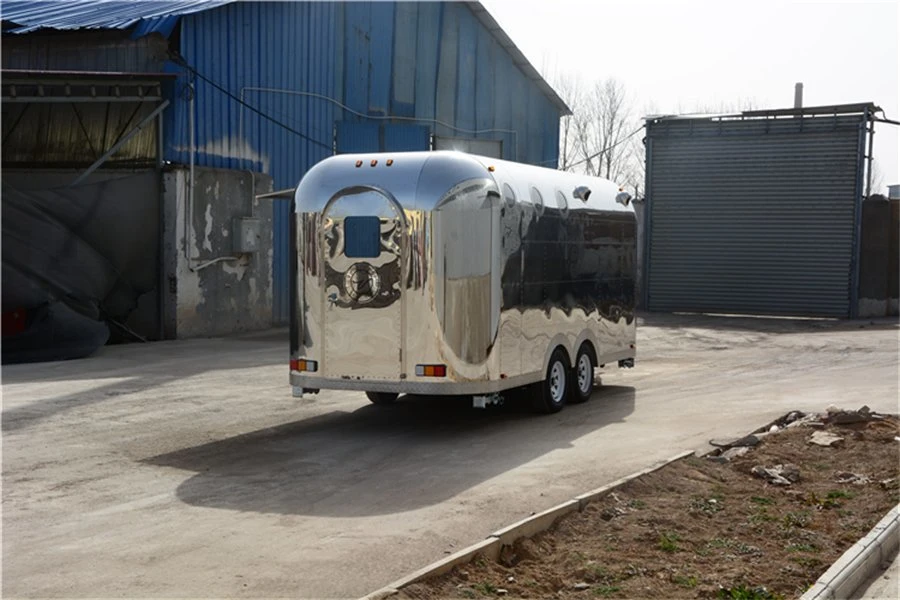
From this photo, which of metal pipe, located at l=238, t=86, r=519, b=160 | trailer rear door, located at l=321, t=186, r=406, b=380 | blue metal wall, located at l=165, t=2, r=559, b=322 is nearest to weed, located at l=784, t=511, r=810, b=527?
trailer rear door, located at l=321, t=186, r=406, b=380

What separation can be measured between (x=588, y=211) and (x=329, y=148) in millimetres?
13651

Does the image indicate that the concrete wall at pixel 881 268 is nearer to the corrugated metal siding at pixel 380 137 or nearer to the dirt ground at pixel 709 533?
the corrugated metal siding at pixel 380 137

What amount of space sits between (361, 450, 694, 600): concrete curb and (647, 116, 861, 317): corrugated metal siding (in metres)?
23.5

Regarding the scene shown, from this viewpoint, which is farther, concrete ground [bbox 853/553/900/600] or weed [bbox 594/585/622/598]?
concrete ground [bbox 853/553/900/600]

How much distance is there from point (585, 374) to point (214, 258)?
10780mm

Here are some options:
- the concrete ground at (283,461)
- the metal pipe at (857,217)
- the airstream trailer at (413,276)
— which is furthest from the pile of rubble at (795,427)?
the metal pipe at (857,217)

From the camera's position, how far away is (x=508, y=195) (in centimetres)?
1316

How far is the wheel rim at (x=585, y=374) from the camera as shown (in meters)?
15.6

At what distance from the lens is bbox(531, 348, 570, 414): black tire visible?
1446 cm

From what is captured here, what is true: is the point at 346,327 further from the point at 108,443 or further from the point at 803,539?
the point at 803,539

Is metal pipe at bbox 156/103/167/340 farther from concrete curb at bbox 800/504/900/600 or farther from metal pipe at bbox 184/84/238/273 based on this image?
concrete curb at bbox 800/504/900/600

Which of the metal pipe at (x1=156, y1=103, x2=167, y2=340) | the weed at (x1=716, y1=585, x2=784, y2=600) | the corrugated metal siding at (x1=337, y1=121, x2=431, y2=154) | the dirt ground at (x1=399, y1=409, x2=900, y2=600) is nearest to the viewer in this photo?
the weed at (x1=716, y1=585, x2=784, y2=600)

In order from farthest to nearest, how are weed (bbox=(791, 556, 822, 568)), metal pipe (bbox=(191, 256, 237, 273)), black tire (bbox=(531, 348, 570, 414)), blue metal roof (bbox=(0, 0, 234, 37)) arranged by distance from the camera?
metal pipe (bbox=(191, 256, 237, 273)) → blue metal roof (bbox=(0, 0, 234, 37)) → black tire (bbox=(531, 348, 570, 414)) → weed (bbox=(791, 556, 822, 568))

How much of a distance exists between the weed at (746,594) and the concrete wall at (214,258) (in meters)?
17.2
